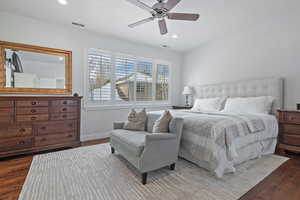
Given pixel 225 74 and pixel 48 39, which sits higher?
pixel 48 39

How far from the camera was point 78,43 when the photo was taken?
12.2 ft

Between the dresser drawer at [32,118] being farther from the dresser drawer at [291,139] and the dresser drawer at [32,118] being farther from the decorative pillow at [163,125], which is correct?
the dresser drawer at [291,139]

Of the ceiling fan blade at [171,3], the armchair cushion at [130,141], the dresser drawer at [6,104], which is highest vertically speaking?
the ceiling fan blade at [171,3]

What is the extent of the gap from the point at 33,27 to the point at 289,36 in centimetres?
551

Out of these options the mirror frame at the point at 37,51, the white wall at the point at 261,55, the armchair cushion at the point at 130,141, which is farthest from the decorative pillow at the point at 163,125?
the white wall at the point at 261,55

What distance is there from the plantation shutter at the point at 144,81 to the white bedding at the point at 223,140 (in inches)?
98.7

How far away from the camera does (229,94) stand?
4.14m

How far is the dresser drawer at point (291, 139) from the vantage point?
2.76 metres

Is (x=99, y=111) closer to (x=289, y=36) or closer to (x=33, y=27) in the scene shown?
(x=33, y=27)

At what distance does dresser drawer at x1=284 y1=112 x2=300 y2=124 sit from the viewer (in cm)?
274

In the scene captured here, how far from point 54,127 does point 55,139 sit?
25cm

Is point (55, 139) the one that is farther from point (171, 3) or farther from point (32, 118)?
point (171, 3)

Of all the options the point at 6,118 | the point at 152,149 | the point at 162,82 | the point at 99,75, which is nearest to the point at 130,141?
the point at 152,149

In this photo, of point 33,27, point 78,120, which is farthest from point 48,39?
point 78,120
